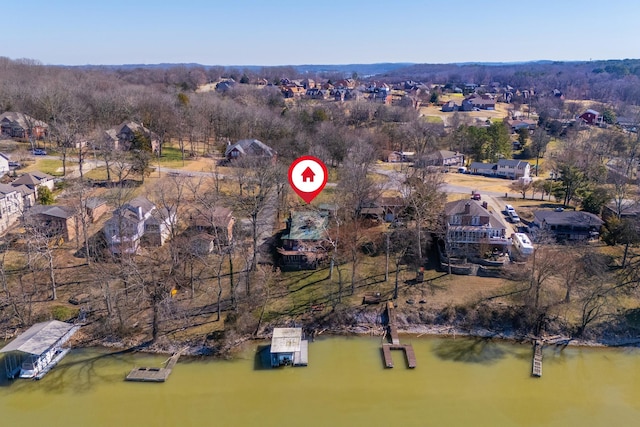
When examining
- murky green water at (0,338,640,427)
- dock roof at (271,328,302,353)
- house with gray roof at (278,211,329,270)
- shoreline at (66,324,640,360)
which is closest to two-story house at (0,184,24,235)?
shoreline at (66,324,640,360)

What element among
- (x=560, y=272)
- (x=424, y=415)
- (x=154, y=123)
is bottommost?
(x=424, y=415)

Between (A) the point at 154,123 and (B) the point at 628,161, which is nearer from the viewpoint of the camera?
(B) the point at 628,161

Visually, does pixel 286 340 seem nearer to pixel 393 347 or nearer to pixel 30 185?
pixel 393 347

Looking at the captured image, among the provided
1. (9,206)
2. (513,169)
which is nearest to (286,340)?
(9,206)

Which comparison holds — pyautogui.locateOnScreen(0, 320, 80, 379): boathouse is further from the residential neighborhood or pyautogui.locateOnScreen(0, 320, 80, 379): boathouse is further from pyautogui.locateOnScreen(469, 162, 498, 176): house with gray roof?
pyautogui.locateOnScreen(469, 162, 498, 176): house with gray roof

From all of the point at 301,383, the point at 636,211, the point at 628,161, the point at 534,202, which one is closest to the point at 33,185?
the point at 301,383

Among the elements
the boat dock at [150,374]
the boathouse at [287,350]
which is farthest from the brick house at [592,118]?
the boat dock at [150,374]

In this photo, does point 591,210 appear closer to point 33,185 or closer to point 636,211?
point 636,211
